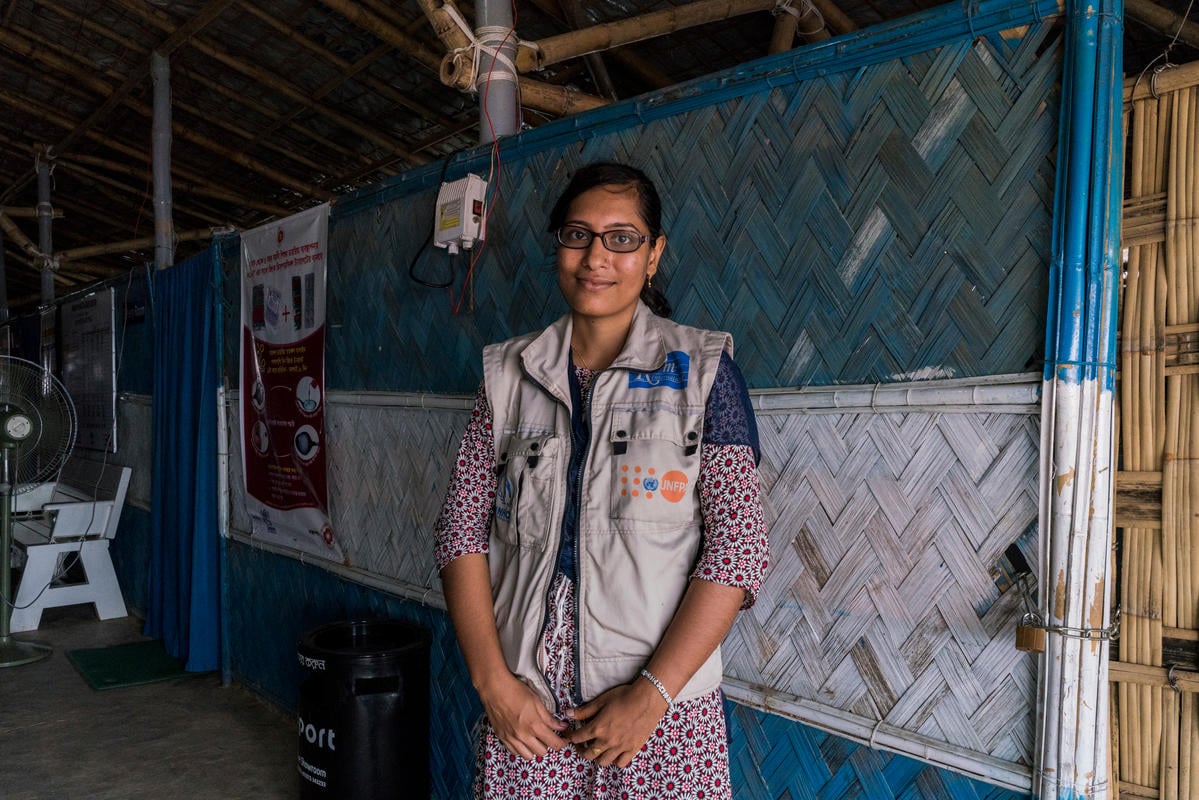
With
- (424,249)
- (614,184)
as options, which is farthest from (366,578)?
(614,184)

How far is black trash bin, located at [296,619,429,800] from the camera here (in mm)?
2449

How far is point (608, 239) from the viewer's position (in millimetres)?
1377

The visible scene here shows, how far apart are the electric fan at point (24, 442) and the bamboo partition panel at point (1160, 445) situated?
17.4ft

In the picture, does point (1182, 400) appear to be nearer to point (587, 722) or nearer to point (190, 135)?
point (587, 722)

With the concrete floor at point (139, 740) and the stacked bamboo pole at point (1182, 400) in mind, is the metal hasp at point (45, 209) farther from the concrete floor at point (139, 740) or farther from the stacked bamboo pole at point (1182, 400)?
the stacked bamboo pole at point (1182, 400)

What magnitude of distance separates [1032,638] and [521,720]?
87 cm

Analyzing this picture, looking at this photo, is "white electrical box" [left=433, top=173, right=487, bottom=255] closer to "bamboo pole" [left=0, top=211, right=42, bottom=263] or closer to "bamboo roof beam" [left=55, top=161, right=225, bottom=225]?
"bamboo pole" [left=0, top=211, right=42, bottom=263]

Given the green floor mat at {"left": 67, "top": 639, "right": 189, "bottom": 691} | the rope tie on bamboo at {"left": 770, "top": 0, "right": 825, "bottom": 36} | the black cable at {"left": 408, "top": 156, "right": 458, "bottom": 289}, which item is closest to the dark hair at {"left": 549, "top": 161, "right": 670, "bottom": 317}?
the black cable at {"left": 408, "top": 156, "right": 458, "bottom": 289}

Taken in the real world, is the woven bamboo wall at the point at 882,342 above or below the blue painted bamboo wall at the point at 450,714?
above

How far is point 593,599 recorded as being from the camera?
133 cm

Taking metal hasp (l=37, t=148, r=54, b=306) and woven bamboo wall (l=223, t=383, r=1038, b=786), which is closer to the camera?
woven bamboo wall (l=223, t=383, r=1038, b=786)

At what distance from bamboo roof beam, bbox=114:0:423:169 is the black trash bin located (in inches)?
225

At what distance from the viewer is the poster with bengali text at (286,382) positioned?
3.32 meters

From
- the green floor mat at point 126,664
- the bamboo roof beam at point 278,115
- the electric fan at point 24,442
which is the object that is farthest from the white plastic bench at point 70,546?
the bamboo roof beam at point 278,115
